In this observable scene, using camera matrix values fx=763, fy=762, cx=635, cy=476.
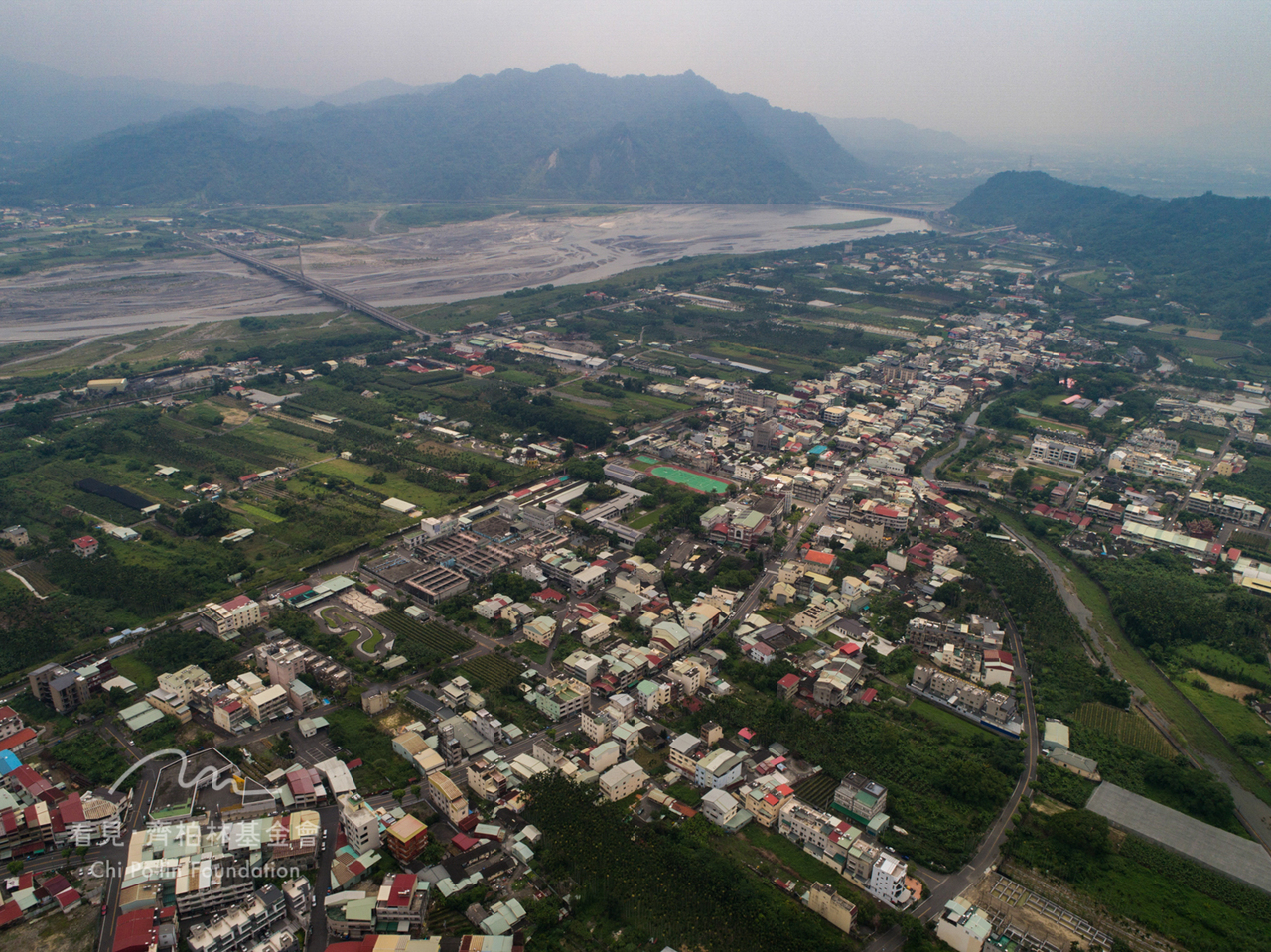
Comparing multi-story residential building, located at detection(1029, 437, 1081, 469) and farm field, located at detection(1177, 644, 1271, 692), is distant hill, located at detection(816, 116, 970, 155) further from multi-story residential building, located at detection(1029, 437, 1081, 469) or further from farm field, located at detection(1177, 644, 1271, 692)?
farm field, located at detection(1177, 644, 1271, 692)

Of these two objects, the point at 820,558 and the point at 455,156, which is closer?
the point at 820,558

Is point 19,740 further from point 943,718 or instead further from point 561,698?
point 943,718

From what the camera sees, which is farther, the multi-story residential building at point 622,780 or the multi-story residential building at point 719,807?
the multi-story residential building at point 622,780

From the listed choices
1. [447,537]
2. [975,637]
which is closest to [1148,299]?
[975,637]

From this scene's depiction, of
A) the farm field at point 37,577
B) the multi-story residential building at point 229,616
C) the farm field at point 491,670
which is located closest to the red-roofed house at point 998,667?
the farm field at point 491,670

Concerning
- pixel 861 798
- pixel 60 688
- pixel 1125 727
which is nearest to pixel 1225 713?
pixel 1125 727

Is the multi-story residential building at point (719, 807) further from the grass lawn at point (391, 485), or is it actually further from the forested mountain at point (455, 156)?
the forested mountain at point (455, 156)
